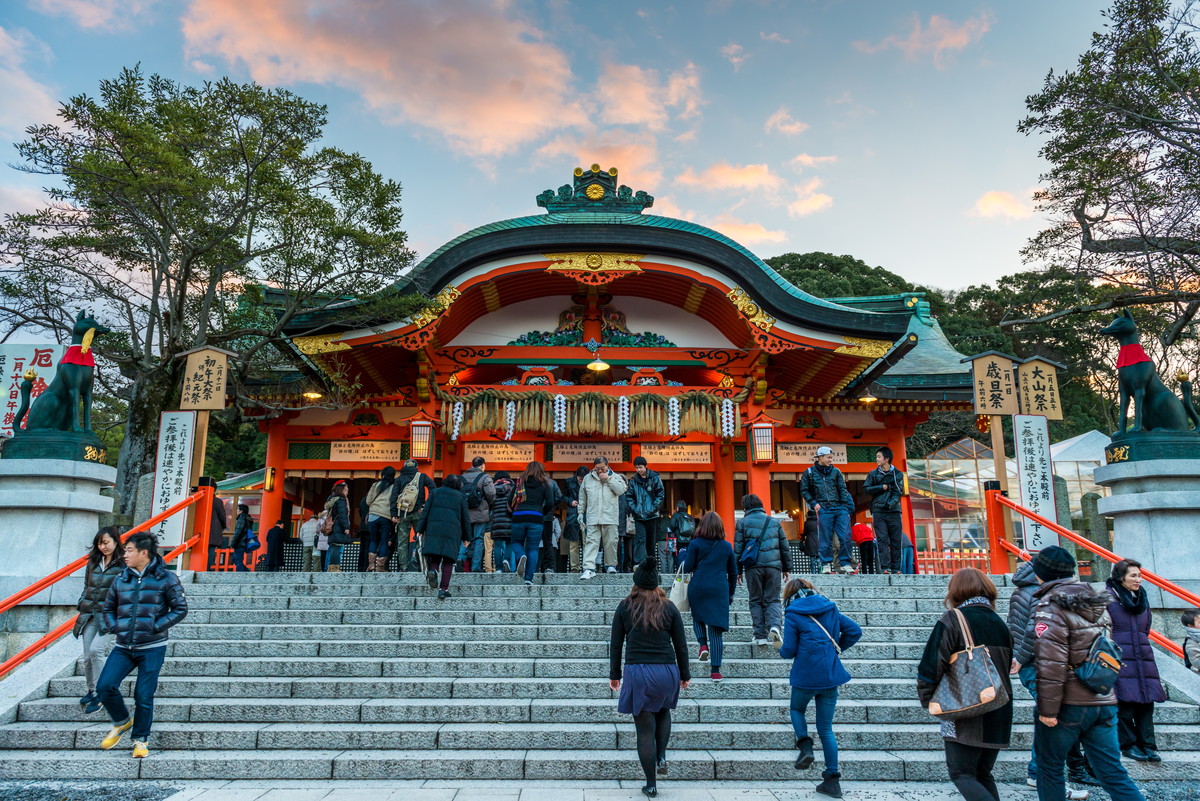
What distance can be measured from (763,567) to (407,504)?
4.88 m

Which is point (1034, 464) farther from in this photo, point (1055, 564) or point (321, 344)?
point (321, 344)

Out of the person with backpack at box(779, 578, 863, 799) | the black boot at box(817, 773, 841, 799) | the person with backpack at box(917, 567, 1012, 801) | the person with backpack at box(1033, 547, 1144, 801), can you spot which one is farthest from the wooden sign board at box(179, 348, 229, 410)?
the person with backpack at box(1033, 547, 1144, 801)

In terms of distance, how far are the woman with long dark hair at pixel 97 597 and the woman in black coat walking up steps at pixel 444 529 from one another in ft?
9.51

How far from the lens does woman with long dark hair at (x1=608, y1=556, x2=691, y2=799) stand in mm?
4699

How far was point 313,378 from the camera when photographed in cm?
1406

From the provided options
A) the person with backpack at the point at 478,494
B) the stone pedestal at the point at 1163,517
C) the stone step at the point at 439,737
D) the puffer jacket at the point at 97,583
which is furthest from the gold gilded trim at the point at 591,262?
the stone step at the point at 439,737

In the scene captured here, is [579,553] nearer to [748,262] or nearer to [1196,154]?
[748,262]

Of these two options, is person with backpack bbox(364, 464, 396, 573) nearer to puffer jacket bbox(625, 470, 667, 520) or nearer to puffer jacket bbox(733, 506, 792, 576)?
puffer jacket bbox(625, 470, 667, 520)

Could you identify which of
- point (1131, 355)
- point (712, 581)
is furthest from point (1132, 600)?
point (1131, 355)

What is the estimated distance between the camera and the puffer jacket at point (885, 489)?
9398 millimetres

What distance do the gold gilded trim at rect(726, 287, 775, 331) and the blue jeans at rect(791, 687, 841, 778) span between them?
354 inches

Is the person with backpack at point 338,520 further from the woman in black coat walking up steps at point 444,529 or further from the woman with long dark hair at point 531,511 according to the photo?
the woman in black coat walking up steps at point 444,529

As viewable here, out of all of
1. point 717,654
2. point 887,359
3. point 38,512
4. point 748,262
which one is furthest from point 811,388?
point 38,512

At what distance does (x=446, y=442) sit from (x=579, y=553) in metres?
3.81
